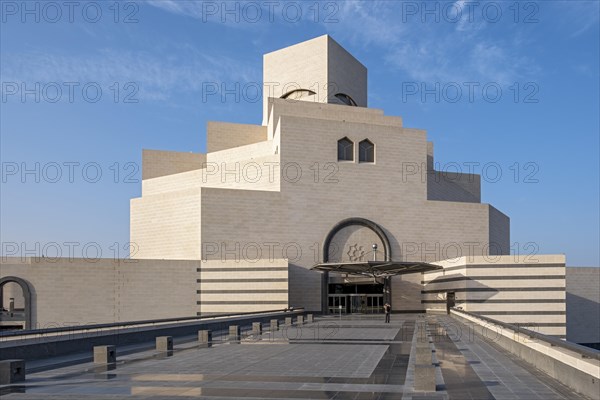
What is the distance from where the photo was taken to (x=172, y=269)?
165 feet

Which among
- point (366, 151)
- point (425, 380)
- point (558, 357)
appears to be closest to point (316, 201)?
point (366, 151)

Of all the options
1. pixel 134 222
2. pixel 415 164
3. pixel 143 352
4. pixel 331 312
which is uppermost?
pixel 415 164

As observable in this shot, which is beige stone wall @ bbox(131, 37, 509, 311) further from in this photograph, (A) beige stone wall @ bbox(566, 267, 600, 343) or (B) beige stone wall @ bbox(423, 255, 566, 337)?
(B) beige stone wall @ bbox(423, 255, 566, 337)

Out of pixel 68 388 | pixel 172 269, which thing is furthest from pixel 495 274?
pixel 68 388

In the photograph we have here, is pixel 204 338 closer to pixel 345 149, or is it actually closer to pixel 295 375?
pixel 295 375

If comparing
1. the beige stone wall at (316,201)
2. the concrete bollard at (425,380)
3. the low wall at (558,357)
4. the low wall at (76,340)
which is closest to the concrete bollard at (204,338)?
the low wall at (76,340)

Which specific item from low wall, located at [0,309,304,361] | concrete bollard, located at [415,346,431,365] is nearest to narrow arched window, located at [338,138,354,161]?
low wall, located at [0,309,304,361]

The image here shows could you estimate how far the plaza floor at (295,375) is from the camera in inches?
511

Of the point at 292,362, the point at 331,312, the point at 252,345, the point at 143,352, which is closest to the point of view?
the point at 292,362

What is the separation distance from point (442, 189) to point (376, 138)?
12.9 metres

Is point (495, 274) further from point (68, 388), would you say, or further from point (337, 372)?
point (68, 388)

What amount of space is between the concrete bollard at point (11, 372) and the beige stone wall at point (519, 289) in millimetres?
38234

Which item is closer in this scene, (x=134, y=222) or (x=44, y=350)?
(x=44, y=350)

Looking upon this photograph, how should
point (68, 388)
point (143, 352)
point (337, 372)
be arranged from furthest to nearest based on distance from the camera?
point (143, 352) < point (337, 372) < point (68, 388)
